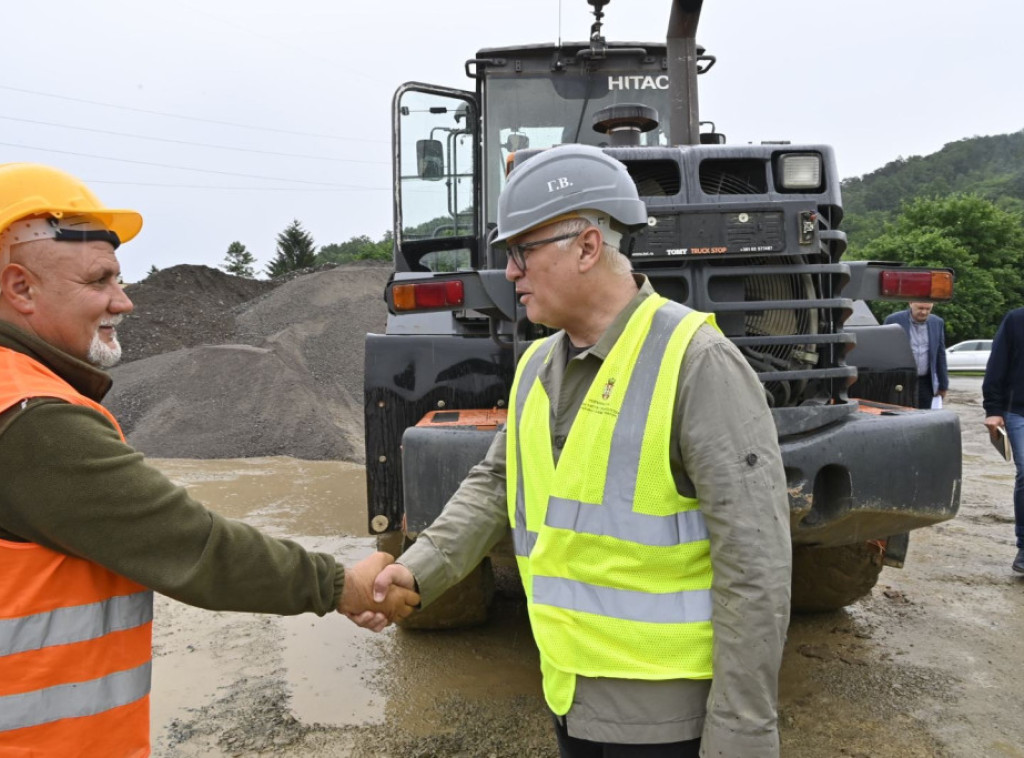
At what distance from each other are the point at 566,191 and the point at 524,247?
7.0 inches

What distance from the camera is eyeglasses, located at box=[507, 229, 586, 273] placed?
6.58 ft

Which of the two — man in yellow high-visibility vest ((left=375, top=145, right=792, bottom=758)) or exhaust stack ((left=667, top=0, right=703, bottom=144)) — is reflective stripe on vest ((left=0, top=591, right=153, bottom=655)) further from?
exhaust stack ((left=667, top=0, right=703, bottom=144))

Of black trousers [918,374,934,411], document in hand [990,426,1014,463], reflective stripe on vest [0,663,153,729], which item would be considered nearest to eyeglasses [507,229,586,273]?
reflective stripe on vest [0,663,153,729]

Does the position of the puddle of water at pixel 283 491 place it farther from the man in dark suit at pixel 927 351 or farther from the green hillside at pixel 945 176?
the green hillside at pixel 945 176

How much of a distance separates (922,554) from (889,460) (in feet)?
11.2

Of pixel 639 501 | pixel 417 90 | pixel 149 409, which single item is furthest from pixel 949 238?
pixel 639 501

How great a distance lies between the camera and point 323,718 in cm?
368

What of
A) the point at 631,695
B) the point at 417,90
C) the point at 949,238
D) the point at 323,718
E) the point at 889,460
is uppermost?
the point at 949,238

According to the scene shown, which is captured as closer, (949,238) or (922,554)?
(922,554)

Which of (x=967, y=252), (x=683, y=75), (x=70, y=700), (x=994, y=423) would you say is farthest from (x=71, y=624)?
(x=967, y=252)

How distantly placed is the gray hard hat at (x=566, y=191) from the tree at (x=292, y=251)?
49398 mm

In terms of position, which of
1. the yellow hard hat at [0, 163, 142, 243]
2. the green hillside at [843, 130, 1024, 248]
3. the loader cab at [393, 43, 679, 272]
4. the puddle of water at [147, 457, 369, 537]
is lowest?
the puddle of water at [147, 457, 369, 537]

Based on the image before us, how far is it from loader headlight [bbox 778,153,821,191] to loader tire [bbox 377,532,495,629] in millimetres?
2208

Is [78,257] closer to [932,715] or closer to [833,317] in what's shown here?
[833,317]
